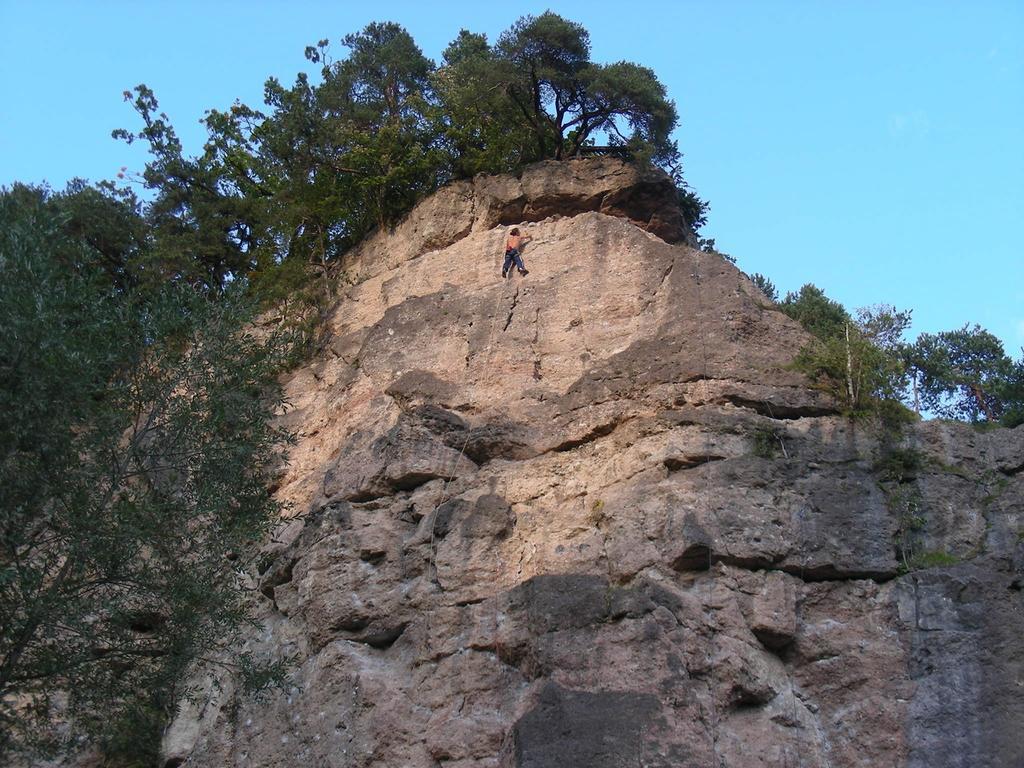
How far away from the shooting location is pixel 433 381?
17484 mm

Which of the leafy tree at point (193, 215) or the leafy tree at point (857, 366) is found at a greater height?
the leafy tree at point (193, 215)

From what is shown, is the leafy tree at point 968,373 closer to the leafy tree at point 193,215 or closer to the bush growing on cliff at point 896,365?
the bush growing on cliff at point 896,365

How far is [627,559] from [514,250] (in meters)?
7.40

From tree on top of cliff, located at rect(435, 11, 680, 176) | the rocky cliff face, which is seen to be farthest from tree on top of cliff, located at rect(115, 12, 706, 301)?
the rocky cliff face

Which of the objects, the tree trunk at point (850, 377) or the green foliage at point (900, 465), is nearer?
the green foliage at point (900, 465)

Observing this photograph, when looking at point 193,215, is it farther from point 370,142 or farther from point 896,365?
point 896,365

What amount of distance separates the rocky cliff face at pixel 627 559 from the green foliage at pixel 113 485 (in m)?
1.05

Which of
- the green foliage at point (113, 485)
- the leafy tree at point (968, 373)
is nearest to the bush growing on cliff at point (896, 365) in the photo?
the leafy tree at point (968, 373)

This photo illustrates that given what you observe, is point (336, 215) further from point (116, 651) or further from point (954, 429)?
point (954, 429)

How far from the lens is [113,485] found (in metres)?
13.1

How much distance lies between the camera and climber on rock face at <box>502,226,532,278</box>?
19266 millimetres

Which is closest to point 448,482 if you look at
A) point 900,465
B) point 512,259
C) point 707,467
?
point 707,467

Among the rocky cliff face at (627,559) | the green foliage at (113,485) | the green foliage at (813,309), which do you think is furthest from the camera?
the green foliage at (813,309)

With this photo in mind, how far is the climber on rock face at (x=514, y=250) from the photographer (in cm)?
1927
